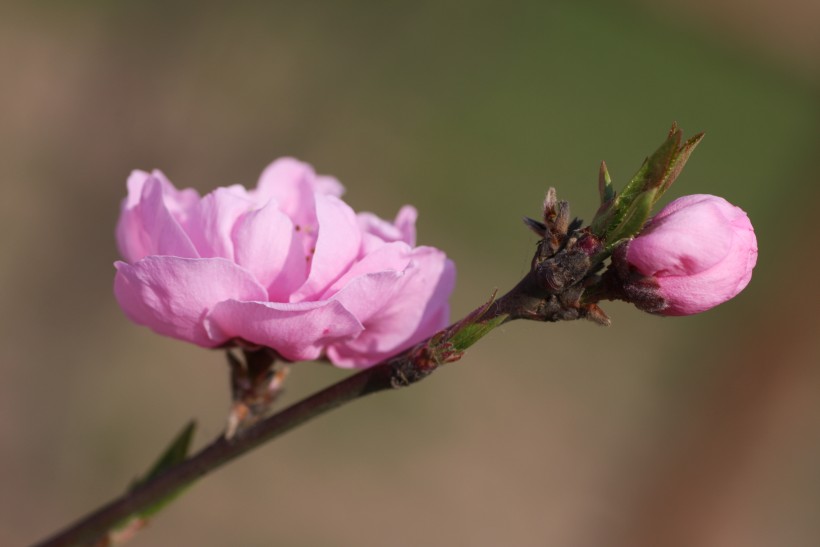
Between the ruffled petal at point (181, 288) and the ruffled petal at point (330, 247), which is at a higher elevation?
the ruffled petal at point (330, 247)

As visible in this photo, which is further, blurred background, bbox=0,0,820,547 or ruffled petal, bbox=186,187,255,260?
blurred background, bbox=0,0,820,547

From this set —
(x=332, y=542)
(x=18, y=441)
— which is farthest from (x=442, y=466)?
(x=18, y=441)

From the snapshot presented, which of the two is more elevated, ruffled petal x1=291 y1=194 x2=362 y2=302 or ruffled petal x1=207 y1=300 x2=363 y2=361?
ruffled petal x1=291 y1=194 x2=362 y2=302

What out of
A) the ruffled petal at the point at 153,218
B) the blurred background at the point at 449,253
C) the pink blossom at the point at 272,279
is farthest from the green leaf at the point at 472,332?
the blurred background at the point at 449,253

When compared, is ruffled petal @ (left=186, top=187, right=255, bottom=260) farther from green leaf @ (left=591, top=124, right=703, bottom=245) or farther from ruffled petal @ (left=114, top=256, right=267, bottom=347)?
green leaf @ (left=591, top=124, right=703, bottom=245)

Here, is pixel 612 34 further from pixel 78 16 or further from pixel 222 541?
pixel 222 541

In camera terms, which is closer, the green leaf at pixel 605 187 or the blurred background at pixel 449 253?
the green leaf at pixel 605 187

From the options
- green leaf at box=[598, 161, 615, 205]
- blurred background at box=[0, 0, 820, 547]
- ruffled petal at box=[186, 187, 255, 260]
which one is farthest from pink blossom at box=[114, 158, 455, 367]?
blurred background at box=[0, 0, 820, 547]

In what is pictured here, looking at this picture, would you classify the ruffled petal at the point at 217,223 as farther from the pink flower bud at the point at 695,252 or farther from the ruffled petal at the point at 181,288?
the pink flower bud at the point at 695,252
